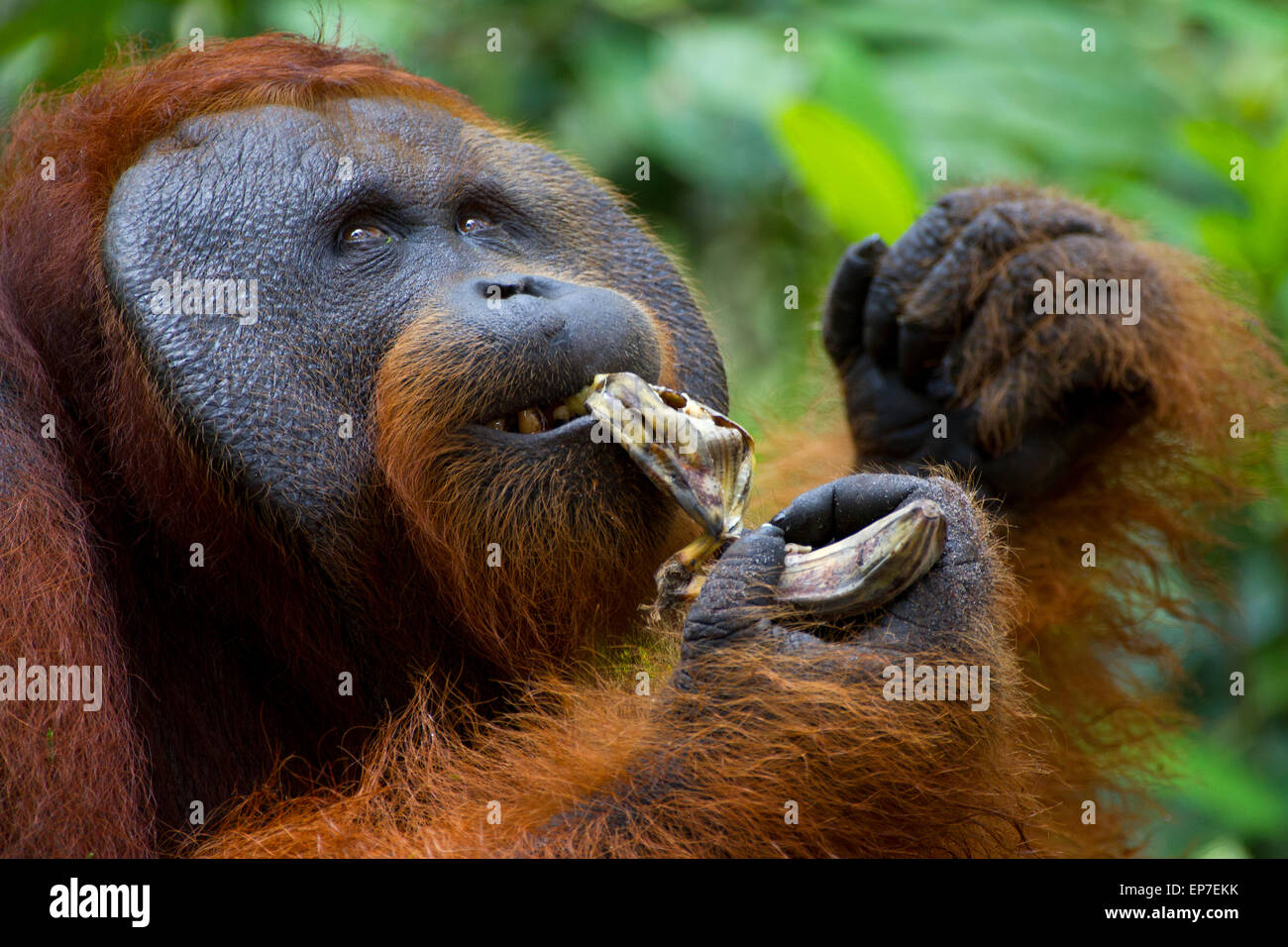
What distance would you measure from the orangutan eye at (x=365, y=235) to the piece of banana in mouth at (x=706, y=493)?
0.33 meters

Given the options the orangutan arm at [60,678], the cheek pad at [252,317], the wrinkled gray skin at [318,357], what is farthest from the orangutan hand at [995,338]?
the orangutan arm at [60,678]

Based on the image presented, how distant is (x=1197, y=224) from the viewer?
9.81 ft

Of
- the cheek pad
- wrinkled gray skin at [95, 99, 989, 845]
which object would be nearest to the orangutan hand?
wrinkled gray skin at [95, 99, 989, 845]

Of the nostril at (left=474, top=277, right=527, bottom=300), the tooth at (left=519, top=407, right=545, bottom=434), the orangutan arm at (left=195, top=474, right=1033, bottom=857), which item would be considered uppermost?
the nostril at (left=474, top=277, right=527, bottom=300)

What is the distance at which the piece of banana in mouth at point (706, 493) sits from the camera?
1290mm

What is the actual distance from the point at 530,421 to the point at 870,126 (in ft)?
5.57

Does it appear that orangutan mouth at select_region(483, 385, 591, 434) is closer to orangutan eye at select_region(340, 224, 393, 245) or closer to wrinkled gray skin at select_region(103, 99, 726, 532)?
wrinkled gray skin at select_region(103, 99, 726, 532)

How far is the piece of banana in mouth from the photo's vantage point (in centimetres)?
129

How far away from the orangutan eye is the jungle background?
0.96 metres

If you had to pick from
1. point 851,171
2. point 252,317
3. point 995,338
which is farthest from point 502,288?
point 851,171

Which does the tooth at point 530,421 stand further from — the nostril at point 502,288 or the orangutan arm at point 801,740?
the orangutan arm at point 801,740
